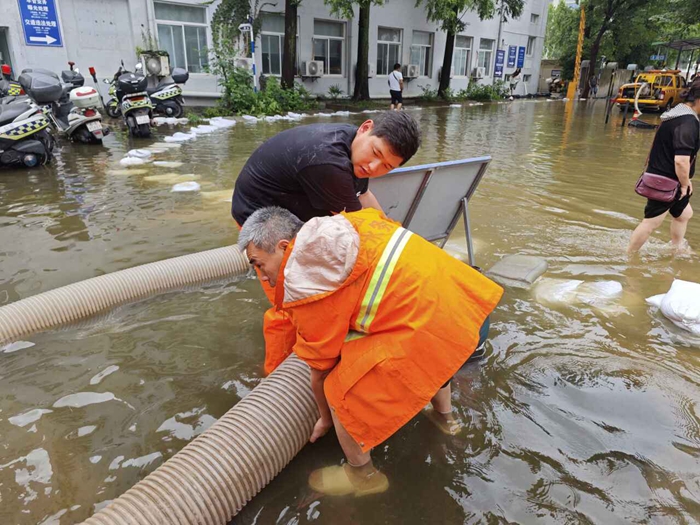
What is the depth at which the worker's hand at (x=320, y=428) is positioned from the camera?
2.26 m

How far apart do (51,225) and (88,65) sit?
11495 millimetres

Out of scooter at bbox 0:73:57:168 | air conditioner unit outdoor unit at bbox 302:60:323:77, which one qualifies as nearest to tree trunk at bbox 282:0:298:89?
air conditioner unit outdoor unit at bbox 302:60:323:77

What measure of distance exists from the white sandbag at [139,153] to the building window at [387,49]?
675 inches

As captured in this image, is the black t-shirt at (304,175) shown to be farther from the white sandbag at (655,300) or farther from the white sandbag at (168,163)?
the white sandbag at (168,163)

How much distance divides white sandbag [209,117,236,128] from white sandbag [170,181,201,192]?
638 cm

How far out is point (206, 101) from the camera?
1706 cm

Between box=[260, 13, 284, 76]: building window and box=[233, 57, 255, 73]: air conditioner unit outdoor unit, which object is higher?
box=[260, 13, 284, 76]: building window

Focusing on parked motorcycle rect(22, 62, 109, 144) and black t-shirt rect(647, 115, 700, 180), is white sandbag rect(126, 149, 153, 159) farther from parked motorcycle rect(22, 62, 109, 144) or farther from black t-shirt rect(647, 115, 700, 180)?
black t-shirt rect(647, 115, 700, 180)

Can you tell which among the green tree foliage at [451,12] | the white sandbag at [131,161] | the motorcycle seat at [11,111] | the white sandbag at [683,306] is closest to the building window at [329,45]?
the green tree foliage at [451,12]

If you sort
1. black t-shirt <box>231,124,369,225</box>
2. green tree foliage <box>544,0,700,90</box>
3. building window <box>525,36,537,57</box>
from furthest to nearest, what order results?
building window <box>525,36,537,57</box>
green tree foliage <box>544,0,700,90</box>
black t-shirt <box>231,124,369,225</box>

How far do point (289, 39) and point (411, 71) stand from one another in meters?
9.27

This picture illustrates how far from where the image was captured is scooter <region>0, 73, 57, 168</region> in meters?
7.15

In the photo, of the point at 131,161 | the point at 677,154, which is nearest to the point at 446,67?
the point at 131,161

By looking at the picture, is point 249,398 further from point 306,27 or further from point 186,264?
point 306,27
